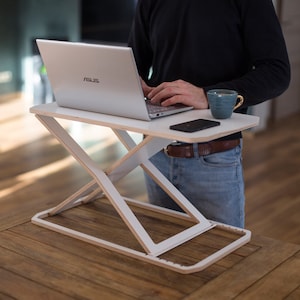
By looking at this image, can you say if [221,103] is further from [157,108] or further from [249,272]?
[249,272]

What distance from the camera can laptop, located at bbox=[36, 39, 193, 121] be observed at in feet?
4.62

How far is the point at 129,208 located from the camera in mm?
1548

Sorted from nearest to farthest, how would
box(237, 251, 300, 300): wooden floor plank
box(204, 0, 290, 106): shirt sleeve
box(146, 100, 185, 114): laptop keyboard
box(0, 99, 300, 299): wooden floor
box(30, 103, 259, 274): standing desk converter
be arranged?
box(237, 251, 300, 300): wooden floor plank → box(30, 103, 259, 274): standing desk converter → box(146, 100, 185, 114): laptop keyboard → box(204, 0, 290, 106): shirt sleeve → box(0, 99, 300, 299): wooden floor

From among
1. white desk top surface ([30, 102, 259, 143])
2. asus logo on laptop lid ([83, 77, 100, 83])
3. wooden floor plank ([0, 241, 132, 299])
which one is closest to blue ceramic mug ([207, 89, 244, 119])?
white desk top surface ([30, 102, 259, 143])

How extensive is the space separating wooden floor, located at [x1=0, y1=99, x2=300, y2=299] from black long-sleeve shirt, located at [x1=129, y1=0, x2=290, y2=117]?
1.82 feet

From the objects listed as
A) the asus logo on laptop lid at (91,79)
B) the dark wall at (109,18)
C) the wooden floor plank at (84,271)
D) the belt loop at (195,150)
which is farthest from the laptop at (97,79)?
the dark wall at (109,18)

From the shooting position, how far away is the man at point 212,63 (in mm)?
1706

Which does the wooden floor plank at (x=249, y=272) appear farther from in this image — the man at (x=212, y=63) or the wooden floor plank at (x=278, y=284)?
the man at (x=212, y=63)

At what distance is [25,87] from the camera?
6.46 meters

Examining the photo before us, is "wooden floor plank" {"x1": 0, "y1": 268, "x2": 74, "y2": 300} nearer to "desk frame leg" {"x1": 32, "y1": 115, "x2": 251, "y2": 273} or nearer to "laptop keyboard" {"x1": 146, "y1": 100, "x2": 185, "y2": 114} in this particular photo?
"desk frame leg" {"x1": 32, "y1": 115, "x2": 251, "y2": 273}

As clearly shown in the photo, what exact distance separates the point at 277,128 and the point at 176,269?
4.20m

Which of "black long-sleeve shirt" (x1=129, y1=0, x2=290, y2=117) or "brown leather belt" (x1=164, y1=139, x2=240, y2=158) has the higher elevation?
"black long-sleeve shirt" (x1=129, y1=0, x2=290, y2=117)

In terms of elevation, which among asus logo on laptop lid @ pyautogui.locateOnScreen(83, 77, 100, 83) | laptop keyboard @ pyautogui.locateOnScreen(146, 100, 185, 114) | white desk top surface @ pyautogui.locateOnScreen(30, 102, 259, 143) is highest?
asus logo on laptop lid @ pyautogui.locateOnScreen(83, 77, 100, 83)

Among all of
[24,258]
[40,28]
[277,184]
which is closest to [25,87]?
[40,28]
